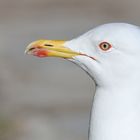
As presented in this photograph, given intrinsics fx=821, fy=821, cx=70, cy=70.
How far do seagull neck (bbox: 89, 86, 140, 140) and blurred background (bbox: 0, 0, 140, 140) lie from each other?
8.78ft

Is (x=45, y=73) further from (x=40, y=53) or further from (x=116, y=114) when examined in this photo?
(x=116, y=114)

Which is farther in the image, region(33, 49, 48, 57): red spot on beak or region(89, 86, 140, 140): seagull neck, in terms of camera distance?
region(33, 49, 48, 57): red spot on beak

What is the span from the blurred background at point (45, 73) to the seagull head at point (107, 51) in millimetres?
2594

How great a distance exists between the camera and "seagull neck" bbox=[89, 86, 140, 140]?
153 inches

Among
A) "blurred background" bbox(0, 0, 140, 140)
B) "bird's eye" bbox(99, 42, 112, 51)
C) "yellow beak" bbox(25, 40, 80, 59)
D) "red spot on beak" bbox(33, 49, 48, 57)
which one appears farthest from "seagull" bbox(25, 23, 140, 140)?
"blurred background" bbox(0, 0, 140, 140)

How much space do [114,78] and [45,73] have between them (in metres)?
4.42

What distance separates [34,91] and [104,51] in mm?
4110

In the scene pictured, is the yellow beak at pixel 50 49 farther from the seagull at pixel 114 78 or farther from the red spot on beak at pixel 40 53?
the seagull at pixel 114 78

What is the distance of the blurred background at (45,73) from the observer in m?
7.22

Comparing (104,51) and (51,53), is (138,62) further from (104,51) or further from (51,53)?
(51,53)

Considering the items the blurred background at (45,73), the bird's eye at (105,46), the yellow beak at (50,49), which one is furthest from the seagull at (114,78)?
the blurred background at (45,73)

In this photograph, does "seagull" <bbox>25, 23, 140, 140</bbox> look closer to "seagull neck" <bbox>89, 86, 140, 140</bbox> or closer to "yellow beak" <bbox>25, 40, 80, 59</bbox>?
"seagull neck" <bbox>89, 86, 140, 140</bbox>

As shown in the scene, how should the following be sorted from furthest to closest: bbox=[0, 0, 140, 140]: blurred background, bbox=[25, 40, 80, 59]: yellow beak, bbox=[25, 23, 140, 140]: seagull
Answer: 1. bbox=[0, 0, 140, 140]: blurred background
2. bbox=[25, 40, 80, 59]: yellow beak
3. bbox=[25, 23, 140, 140]: seagull

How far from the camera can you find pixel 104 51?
13.1 feet
